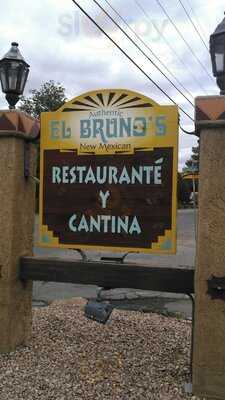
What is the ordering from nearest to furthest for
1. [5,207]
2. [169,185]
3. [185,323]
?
[169,185], [5,207], [185,323]

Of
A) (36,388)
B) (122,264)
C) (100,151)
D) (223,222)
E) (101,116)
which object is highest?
(101,116)

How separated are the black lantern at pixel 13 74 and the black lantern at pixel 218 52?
1.83 m

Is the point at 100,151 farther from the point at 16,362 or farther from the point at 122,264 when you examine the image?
the point at 16,362

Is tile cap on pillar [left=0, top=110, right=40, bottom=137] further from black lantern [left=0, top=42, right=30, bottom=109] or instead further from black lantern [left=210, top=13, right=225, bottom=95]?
black lantern [left=210, top=13, right=225, bottom=95]

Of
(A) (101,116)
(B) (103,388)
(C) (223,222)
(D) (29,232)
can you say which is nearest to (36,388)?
(B) (103,388)

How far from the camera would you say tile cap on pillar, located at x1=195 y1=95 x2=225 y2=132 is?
3791 millimetres

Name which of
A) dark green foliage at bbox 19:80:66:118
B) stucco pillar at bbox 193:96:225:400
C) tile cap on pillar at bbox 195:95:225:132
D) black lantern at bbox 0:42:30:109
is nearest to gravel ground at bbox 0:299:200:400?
stucco pillar at bbox 193:96:225:400

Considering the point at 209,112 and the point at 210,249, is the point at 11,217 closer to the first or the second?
the point at 210,249

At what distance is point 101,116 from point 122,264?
1327 mm

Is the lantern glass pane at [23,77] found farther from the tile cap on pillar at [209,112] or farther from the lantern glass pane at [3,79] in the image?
the tile cap on pillar at [209,112]

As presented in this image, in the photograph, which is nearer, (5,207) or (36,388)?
(36,388)

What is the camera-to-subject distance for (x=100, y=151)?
4.50 m

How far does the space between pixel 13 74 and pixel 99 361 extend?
2771 mm

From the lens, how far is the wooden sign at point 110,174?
4309 millimetres
